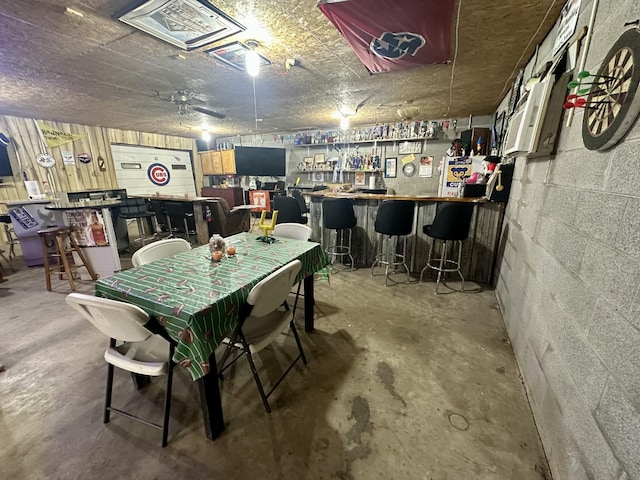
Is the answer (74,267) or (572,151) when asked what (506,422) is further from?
(74,267)

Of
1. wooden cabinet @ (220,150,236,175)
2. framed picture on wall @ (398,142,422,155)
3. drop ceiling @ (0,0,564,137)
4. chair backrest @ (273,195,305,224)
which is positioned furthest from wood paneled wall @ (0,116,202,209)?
framed picture on wall @ (398,142,422,155)

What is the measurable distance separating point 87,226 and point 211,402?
331cm

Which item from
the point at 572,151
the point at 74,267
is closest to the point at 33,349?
the point at 74,267

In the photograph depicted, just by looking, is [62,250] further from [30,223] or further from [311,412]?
[311,412]

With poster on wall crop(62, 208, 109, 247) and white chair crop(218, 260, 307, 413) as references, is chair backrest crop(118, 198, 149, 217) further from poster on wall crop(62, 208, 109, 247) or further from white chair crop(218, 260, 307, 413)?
white chair crop(218, 260, 307, 413)

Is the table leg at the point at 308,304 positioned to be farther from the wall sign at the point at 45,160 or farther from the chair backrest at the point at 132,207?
the wall sign at the point at 45,160

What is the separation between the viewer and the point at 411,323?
240 cm

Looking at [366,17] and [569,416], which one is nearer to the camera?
[569,416]

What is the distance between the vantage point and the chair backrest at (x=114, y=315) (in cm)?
108

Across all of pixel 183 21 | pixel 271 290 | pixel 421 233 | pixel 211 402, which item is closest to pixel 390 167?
pixel 421 233

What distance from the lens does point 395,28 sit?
175cm

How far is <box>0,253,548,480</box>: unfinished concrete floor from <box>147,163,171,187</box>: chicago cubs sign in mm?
5492

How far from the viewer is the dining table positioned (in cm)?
116

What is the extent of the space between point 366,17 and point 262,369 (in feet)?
8.18
